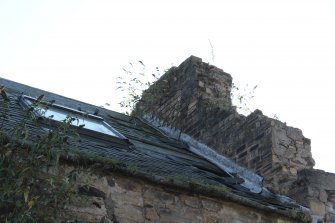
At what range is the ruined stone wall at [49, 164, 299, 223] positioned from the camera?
4.34 metres

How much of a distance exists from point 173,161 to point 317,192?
1.58m

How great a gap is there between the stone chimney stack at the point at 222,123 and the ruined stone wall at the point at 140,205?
136cm

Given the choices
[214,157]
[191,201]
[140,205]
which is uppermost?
[214,157]

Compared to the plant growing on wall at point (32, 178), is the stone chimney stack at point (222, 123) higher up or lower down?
higher up

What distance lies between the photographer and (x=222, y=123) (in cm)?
807

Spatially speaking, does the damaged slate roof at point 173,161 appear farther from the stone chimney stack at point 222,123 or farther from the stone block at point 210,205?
the stone chimney stack at point 222,123

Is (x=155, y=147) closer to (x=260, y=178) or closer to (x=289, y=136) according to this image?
(x=260, y=178)

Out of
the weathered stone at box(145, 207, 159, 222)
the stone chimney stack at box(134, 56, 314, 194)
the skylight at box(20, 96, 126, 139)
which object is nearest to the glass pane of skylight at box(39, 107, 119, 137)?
the skylight at box(20, 96, 126, 139)

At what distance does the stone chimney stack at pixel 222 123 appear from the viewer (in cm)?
686

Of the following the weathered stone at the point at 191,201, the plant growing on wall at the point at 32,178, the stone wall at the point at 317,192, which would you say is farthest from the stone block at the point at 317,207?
the plant growing on wall at the point at 32,178

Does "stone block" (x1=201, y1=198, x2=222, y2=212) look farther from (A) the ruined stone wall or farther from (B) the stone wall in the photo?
(B) the stone wall

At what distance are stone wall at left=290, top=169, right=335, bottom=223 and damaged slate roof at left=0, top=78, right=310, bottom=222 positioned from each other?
0.26 metres

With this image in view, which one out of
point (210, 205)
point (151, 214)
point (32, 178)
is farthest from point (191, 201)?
point (32, 178)

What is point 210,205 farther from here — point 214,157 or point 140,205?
point 214,157
